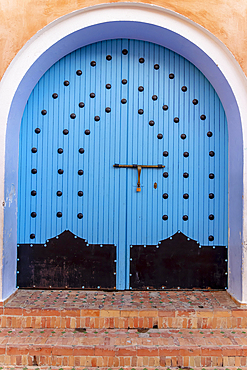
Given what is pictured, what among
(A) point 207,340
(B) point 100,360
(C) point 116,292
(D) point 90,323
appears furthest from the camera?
(C) point 116,292

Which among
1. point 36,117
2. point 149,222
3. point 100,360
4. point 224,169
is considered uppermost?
point 36,117

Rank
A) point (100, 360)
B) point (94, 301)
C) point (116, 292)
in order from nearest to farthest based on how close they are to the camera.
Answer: point (100, 360)
point (94, 301)
point (116, 292)

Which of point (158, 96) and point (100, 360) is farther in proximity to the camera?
point (158, 96)

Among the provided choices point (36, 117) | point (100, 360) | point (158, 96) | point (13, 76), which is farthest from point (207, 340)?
point (13, 76)

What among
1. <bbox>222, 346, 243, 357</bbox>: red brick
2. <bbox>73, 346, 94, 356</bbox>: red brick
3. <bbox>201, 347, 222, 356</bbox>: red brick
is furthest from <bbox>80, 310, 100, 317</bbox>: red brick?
<bbox>222, 346, 243, 357</bbox>: red brick

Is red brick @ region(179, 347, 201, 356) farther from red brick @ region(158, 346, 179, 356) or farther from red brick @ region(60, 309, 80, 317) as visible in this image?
red brick @ region(60, 309, 80, 317)

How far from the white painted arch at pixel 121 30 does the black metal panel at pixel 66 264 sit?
22cm

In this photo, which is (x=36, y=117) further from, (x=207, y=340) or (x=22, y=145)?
(x=207, y=340)

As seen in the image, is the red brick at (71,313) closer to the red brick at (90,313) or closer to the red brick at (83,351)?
the red brick at (90,313)

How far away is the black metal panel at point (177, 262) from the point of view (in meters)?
3.21

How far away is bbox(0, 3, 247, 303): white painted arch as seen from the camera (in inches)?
111

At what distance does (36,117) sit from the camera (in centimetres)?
321

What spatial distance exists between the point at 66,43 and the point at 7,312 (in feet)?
8.85

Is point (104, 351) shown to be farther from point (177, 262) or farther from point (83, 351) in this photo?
point (177, 262)
